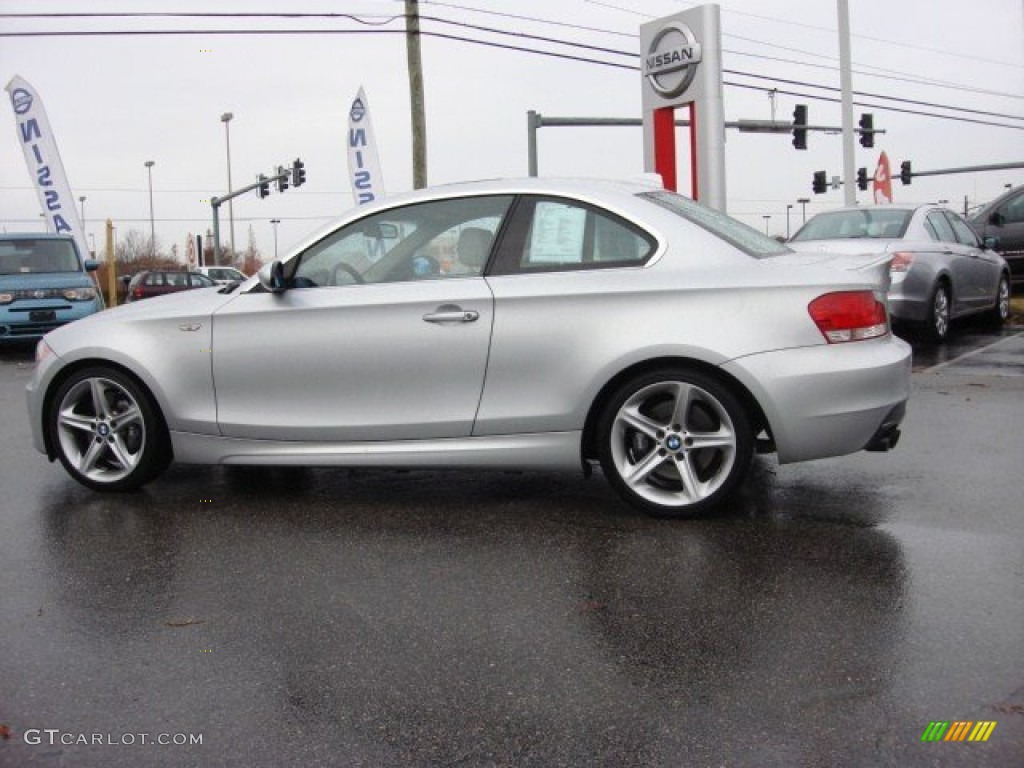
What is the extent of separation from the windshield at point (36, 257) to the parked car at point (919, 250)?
10693 mm

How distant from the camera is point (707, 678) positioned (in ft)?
10.1

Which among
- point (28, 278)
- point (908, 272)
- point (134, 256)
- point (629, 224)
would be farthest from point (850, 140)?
point (134, 256)

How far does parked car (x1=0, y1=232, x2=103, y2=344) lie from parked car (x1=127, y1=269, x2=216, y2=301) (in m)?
12.4

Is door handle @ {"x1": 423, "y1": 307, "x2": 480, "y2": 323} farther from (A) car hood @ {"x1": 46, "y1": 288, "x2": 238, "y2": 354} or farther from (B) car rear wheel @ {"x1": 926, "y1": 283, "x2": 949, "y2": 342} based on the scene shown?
(B) car rear wheel @ {"x1": 926, "y1": 283, "x2": 949, "y2": 342}

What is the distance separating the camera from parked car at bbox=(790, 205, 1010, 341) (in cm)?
1104

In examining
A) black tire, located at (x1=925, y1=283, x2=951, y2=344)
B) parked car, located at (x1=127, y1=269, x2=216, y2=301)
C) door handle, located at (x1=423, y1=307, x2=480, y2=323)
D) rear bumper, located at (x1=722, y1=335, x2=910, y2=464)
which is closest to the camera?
rear bumper, located at (x1=722, y1=335, x2=910, y2=464)

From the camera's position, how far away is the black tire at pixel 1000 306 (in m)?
13.4

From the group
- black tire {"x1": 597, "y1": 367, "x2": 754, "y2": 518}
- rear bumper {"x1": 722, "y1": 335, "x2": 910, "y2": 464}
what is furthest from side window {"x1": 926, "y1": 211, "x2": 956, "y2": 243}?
black tire {"x1": 597, "y1": 367, "x2": 754, "y2": 518}

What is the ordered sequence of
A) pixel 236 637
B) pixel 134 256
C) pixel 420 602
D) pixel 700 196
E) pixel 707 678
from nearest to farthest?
pixel 707 678 < pixel 236 637 < pixel 420 602 < pixel 700 196 < pixel 134 256

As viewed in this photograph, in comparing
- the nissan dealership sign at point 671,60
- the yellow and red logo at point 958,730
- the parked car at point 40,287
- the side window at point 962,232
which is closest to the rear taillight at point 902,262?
the side window at point 962,232

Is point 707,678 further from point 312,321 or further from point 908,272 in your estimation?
point 908,272

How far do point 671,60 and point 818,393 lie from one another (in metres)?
10.5

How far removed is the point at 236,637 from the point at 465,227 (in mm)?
2392

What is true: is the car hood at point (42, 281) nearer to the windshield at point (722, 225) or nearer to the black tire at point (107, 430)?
the black tire at point (107, 430)
